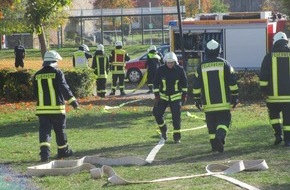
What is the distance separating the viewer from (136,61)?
3009 centimetres

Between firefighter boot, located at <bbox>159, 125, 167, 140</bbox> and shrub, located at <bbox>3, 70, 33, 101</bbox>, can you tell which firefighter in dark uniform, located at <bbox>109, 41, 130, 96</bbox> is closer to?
shrub, located at <bbox>3, 70, 33, 101</bbox>

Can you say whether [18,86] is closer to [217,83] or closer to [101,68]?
[101,68]

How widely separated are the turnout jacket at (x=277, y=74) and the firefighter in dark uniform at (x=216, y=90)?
59cm

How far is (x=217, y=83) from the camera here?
36.5ft

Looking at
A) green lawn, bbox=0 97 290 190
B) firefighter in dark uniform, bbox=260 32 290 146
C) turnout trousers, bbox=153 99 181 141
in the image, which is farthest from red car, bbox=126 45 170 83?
firefighter in dark uniform, bbox=260 32 290 146

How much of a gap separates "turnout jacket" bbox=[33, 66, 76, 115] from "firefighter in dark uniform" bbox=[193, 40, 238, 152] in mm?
2160

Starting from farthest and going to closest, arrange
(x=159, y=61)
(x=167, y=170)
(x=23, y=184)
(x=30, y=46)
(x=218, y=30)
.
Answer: (x=30, y=46) → (x=218, y=30) → (x=159, y=61) → (x=167, y=170) → (x=23, y=184)

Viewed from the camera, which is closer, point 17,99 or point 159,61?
point 17,99

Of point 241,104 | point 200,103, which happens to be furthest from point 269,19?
point 200,103

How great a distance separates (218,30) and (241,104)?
23.1 ft

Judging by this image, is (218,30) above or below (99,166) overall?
above

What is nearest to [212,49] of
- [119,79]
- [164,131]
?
[164,131]

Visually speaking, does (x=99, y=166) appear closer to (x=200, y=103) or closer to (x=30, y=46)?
(x=200, y=103)

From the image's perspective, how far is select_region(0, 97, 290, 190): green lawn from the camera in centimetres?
876
